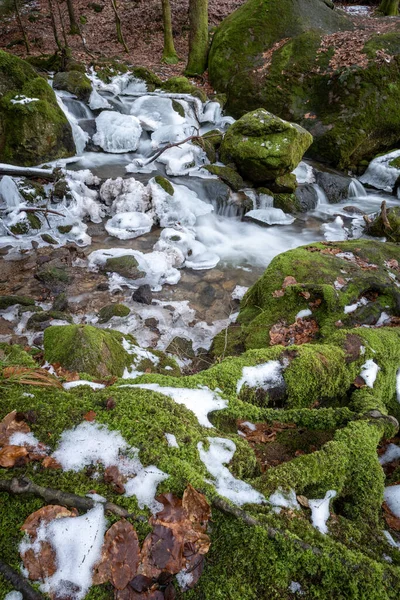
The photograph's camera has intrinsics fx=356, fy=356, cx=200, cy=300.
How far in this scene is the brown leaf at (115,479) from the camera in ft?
4.66

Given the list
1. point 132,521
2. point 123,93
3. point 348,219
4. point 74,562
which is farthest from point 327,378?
point 123,93

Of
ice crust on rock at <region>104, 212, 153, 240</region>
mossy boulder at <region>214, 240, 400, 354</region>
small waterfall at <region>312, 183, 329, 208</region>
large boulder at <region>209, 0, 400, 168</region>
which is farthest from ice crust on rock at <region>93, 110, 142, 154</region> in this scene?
mossy boulder at <region>214, 240, 400, 354</region>

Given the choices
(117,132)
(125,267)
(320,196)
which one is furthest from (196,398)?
(117,132)

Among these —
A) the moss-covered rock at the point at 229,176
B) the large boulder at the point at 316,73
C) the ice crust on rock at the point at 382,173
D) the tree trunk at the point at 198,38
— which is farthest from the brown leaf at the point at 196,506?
the tree trunk at the point at 198,38

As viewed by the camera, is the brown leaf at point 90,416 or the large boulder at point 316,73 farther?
the large boulder at point 316,73

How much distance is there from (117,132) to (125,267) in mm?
6945

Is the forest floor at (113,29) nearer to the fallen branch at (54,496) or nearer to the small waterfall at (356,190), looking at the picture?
the small waterfall at (356,190)

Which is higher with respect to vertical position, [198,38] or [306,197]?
[198,38]

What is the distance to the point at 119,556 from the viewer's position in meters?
1.27

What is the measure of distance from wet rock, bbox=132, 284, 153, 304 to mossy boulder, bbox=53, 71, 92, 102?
9.59 metres

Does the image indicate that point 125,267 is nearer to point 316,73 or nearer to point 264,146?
point 264,146

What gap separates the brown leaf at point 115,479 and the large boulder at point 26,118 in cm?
997

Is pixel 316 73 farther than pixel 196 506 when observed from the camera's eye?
Yes

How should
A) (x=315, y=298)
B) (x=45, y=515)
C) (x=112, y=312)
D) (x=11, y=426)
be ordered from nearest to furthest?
(x=45, y=515)
(x=11, y=426)
(x=315, y=298)
(x=112, y=312)
